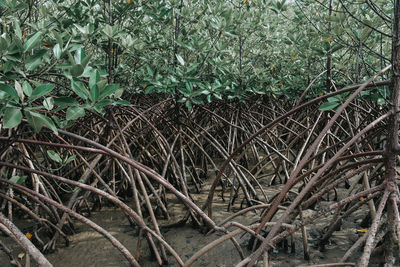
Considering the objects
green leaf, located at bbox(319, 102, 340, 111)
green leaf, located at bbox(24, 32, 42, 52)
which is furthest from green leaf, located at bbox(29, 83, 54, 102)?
green leaf, located at bbox(319, 102, 340, 111)

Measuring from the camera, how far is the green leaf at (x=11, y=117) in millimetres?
1104

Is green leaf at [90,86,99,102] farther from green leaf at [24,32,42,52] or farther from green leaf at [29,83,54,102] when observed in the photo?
green leaf at [24,32,42,52]

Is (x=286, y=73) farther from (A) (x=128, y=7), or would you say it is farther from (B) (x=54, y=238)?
(B) (x=54, y=238)

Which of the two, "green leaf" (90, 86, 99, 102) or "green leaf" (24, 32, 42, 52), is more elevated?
"green leaf" (24, 32, 42, 52)

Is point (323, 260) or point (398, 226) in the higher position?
point (398, 226)

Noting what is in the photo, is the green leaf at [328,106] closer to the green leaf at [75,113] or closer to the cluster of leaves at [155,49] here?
the cluster of leaves at [155,49]

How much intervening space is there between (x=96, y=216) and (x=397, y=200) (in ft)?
7.52

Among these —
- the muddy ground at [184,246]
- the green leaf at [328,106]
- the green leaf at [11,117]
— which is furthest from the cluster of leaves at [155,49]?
the muddy ground at [184,246]

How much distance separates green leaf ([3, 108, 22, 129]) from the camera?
1104 mm

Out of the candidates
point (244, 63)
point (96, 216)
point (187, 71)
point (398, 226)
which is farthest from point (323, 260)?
point (244, 63)

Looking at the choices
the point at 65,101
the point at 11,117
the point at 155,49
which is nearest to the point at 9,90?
the point at 11,117

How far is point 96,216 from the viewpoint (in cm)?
286

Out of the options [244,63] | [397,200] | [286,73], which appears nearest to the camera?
[397,200]

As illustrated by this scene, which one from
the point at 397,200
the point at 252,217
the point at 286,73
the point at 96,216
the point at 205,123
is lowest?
the point at 96,216
